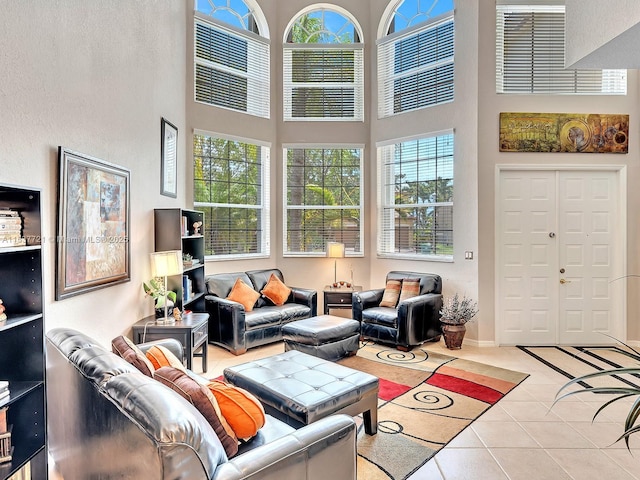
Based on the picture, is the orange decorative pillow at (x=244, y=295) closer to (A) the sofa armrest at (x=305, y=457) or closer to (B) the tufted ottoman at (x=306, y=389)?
(B) the tufted ottoman at (x=306, y=389)

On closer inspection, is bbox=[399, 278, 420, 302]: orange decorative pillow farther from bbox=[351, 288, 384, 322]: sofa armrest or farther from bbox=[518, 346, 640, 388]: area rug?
bbox=[518, 346, 640, 388]: area rug

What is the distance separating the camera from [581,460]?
2.42 m

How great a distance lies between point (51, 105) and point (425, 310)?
4.19m

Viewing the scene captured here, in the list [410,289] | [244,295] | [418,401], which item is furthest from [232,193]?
[418,401]

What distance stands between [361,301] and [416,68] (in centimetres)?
344

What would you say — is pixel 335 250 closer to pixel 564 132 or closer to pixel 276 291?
pixel 276 291

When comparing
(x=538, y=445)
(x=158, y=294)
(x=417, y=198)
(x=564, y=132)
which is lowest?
(x=538, y=445)

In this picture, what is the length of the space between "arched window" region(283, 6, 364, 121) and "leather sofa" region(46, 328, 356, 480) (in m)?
4.92

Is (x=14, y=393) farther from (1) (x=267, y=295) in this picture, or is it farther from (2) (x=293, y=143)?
(2) (x=293, y=143)

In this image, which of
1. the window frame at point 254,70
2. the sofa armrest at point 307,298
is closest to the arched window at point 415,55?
the window frame at point 254,70

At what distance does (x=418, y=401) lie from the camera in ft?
10.7

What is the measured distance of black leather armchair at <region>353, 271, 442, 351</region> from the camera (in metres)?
4.58

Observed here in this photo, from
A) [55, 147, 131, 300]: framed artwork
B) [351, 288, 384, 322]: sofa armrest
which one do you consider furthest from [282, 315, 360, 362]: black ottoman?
[55, 147, 131, 300]: framed artwork

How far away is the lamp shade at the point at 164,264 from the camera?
11.6 feet
